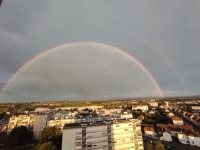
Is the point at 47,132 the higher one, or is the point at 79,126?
the point at 79,126

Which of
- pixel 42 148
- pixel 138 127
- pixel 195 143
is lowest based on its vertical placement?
pixel 195 143

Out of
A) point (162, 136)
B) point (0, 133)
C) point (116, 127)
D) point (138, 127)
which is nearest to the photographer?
point (116, 127)

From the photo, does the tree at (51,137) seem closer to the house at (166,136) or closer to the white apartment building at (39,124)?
the white apartment building at (39,124)

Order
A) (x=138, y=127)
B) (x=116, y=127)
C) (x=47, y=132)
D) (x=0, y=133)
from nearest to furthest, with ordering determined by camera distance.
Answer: (x=116, y=127)
(x=138, y=127)
(x=47, y=132)
(x=0, y=133)

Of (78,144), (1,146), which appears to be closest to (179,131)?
(78,144)

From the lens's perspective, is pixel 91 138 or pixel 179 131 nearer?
pixel 91 138

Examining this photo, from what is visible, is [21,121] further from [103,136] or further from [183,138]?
[183,138]

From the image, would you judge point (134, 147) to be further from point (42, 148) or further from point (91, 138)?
point (42, 148)

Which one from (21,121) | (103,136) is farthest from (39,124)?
(103,136)
